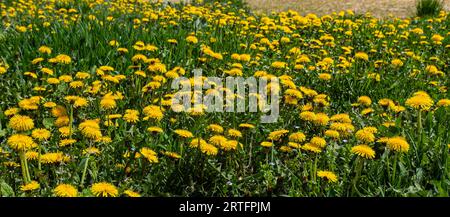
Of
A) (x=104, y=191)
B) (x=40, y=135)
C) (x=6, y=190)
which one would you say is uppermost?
(x=40, y=135)

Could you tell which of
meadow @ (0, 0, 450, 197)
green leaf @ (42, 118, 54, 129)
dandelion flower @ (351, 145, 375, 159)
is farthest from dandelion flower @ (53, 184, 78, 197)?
dandelion flower @ (351, 145, 375, 159)

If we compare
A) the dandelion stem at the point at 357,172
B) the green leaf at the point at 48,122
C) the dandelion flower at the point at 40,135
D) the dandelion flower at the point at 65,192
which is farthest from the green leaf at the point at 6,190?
the dandelion stem at the point at 357,172

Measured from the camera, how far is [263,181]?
246 centimetres

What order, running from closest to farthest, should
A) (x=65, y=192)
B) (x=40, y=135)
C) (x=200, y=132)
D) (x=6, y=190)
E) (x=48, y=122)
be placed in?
1. (x=65, y=192)
2. (x=6, y=190)
3. (x=40, y=135)
4. (x=200, y=132)
5. (x=48, y=122)

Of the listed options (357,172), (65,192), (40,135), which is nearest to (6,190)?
(40,135)

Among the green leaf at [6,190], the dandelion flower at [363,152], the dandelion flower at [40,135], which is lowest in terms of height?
the green leaf at [6,190]

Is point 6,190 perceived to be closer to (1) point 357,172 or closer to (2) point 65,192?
(2) point 65,192

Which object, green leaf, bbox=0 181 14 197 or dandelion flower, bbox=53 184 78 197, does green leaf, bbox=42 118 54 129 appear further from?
dandelion flower, bbox=53 184 78 197

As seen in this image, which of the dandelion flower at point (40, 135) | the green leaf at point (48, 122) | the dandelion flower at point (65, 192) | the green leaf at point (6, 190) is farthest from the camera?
the green leaf at point (48, 122)

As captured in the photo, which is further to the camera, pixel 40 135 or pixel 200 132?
pixel 200 132

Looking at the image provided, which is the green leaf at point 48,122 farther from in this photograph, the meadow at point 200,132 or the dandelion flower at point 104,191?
the dandelion flower at point 104,191
